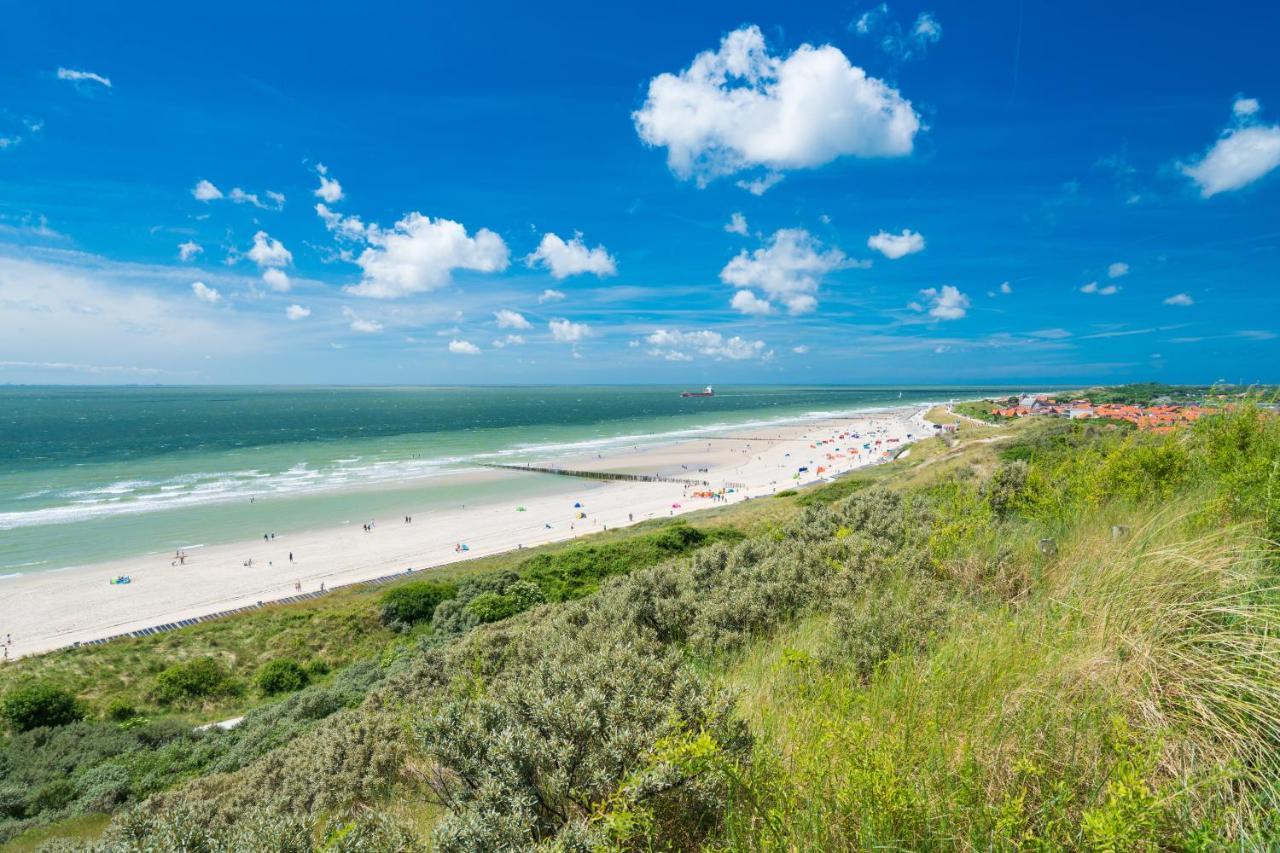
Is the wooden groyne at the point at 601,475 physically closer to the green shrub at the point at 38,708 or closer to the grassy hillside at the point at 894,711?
the green shrub at the point at 38,708

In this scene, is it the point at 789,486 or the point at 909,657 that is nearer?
the point at 909,657

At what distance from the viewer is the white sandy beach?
29422 mm

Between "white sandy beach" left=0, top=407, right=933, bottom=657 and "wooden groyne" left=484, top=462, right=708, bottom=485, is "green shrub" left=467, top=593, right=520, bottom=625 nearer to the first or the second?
"white sandy beach" left=0, top=407, right=933, bottom=657

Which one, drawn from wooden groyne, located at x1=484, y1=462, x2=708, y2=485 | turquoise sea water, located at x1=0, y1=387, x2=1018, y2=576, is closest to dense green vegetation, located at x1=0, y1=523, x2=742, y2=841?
turquoise sea water, located at x1=0, y1=387, x2=1018, y2=576

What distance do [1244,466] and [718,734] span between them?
266 inches

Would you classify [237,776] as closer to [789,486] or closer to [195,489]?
[789,486]

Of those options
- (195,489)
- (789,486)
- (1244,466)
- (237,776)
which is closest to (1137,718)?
(1244,466)

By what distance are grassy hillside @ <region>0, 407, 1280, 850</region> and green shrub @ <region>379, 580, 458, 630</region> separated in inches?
621

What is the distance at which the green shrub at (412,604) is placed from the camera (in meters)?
24.1

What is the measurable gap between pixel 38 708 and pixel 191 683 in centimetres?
379

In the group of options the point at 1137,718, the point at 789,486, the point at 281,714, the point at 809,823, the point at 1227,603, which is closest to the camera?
the point at 809,823

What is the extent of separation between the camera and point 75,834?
9352 mm

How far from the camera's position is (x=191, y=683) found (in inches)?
802

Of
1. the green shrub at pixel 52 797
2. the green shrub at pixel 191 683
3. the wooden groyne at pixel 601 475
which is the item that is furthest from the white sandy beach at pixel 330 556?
the green shrub at pixel 52 797
